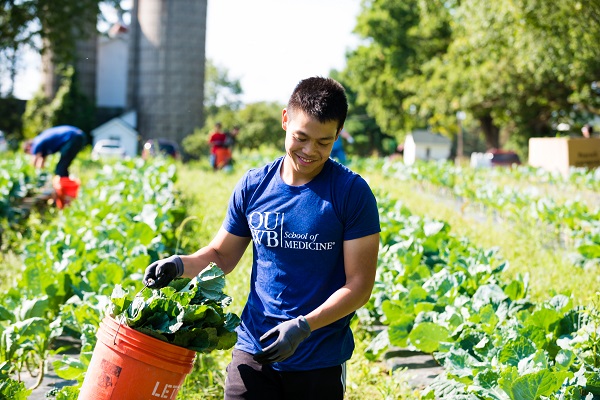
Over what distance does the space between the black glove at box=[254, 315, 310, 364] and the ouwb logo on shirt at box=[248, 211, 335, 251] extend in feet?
0.93

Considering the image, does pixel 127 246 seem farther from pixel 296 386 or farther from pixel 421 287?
pixel 296 386

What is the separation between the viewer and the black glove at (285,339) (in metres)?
2.43

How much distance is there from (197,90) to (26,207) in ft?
103

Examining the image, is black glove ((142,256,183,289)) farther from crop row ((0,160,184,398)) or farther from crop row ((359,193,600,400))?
crop row ((359,193,600,400))

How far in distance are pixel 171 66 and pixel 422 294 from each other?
38.9 metres

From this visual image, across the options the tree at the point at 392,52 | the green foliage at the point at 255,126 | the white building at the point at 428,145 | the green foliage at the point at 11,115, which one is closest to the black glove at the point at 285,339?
the tree at the point at 392,52

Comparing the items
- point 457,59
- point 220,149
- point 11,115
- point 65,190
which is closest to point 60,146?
A: point 65,190

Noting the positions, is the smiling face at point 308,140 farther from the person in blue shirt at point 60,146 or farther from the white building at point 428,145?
the white building at point 428,145

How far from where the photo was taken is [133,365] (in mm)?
2469

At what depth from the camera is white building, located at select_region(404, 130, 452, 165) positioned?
72250 mm

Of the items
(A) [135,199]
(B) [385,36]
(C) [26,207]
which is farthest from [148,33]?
(A) [135,199]

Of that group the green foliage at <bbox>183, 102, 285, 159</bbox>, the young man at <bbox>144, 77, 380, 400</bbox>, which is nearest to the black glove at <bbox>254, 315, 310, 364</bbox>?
the young man at <bbox>144, 77, 380, 400</bbox>

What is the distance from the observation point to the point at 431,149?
73688mm

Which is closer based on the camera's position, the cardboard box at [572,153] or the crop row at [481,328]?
the crop row at [481,328]
